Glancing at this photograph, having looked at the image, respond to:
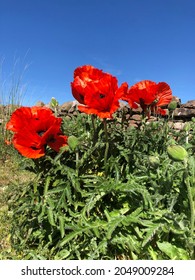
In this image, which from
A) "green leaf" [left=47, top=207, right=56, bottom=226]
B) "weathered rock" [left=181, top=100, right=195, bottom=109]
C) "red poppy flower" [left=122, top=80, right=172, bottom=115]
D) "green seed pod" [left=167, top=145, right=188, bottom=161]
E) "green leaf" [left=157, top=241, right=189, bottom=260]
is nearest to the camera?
"green seed pod" [left=167, top=145, right=188, bottom=161]

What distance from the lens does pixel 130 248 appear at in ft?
5.35

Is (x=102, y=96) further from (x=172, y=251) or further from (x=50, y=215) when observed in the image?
(x=172, y=251)

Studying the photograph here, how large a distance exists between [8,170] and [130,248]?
127 inches

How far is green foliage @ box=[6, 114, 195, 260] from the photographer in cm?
156

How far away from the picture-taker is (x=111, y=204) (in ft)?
6.30

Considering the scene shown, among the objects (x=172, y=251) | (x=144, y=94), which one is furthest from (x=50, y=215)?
(x=144, y=94)

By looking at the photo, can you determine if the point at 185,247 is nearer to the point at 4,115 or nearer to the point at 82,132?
the point at 82,132

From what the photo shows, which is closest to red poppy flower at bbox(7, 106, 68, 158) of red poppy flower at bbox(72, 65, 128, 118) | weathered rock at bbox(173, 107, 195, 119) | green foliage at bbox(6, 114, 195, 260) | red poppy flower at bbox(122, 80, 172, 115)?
green foliage at bbox(6, 114, 195, 260)

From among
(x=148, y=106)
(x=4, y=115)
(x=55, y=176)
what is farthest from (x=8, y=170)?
(x=148, y=106)

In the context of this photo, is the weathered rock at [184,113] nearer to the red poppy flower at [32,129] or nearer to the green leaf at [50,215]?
the red poppy flower at [32,129]

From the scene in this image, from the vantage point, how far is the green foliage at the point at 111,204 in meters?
1.56

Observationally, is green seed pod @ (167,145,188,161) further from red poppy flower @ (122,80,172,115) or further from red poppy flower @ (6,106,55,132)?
red poppy flower @ (6,106,55,132)

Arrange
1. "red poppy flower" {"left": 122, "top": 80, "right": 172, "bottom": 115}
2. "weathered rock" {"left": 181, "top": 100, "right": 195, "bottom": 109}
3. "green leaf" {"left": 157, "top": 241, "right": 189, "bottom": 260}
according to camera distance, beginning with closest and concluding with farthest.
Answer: "green leaf" {"left": 157, "top": 241, "right": 189, "bottom": 260} < "red poppy flower" {"left": 122, "top": 80, "right": 172, "bottom": 115} < "weathered rock" {"left": 181, "top": 100, "right": 195, "bottom": 109}

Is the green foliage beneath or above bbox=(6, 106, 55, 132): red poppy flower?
beneath
